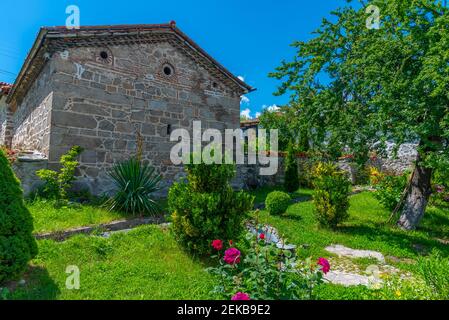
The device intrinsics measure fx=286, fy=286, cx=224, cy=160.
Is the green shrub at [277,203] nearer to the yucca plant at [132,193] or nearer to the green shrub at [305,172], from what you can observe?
the yucca plant at [132,193]

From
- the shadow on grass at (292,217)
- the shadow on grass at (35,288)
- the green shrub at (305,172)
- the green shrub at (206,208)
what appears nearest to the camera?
the shadow on grass at (35,288)

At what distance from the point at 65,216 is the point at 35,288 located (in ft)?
10.7

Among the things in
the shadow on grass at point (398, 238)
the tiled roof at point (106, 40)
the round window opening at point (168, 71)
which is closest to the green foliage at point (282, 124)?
the tiled roof at point (106, 40)

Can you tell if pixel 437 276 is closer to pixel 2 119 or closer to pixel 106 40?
pixel 106 40

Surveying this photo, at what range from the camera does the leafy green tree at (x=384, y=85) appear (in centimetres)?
648

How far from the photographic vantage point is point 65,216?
673 centimetres

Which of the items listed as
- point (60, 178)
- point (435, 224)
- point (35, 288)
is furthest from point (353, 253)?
point (60, 178)

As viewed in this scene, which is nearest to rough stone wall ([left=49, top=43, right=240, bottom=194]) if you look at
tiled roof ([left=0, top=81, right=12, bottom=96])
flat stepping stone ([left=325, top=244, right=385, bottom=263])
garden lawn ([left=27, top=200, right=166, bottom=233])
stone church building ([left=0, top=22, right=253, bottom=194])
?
stone church building ([left=0, top=22, right=253, bottom=194])

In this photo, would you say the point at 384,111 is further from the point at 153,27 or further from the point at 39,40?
the point at 39,40

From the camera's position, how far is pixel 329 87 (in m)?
8.40

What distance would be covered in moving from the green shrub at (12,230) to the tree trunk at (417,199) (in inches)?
358

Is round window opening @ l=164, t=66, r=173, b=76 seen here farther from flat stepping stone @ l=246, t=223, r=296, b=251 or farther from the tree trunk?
the tree trunk

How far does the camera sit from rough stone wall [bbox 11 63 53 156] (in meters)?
8.42

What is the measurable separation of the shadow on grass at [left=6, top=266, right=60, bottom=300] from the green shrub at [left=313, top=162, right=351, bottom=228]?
649 centimetres
